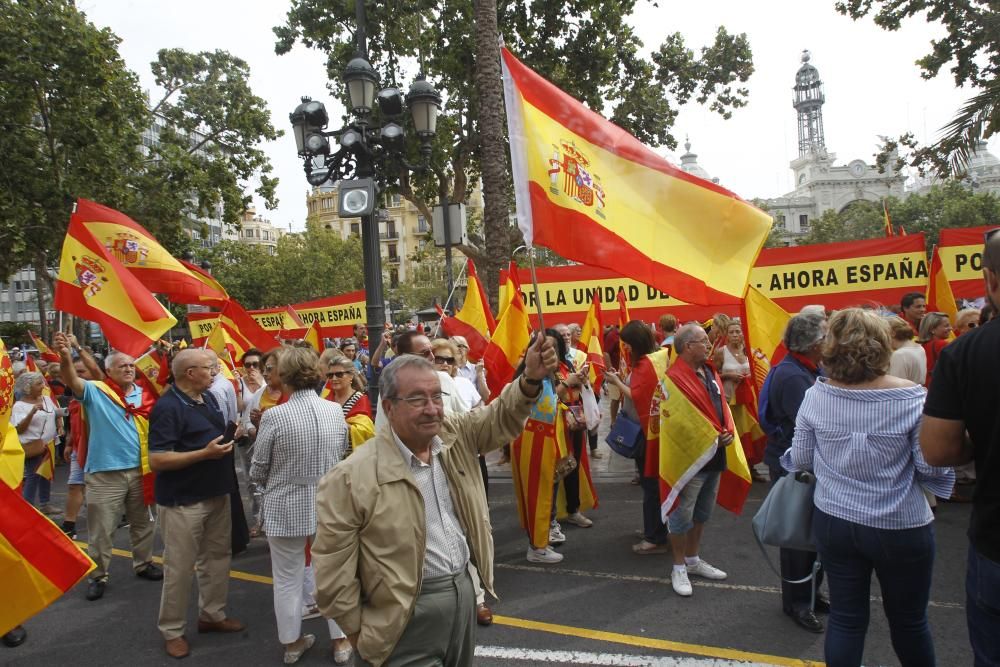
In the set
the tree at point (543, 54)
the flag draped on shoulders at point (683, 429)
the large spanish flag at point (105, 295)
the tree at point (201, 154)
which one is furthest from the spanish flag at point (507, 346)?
the tree at point (201, 154)

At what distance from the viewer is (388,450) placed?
234cm

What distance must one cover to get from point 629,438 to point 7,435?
14.0ft

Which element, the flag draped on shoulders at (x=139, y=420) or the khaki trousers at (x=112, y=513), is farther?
the flag draped on shoulders at (x=139, y=420)

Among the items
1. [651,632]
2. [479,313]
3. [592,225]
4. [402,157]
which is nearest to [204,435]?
[592,225]

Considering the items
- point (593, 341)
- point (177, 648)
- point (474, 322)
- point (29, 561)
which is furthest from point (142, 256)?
point (593, 341)

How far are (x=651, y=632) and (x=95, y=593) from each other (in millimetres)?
4058

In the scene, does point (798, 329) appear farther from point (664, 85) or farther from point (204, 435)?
point (664, 85)

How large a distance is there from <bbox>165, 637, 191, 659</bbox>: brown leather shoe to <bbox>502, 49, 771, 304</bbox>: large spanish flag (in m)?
3.23

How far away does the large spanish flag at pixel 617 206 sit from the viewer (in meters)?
3.12

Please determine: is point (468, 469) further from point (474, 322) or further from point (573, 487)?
point (474, 322)

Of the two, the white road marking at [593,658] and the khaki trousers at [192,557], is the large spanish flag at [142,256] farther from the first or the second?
the white road marking at [593,658]

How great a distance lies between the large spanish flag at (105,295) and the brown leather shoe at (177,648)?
2.43 m

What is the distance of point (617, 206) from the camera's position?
3.28 m

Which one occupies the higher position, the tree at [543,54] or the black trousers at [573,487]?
the tree at [543,54]
